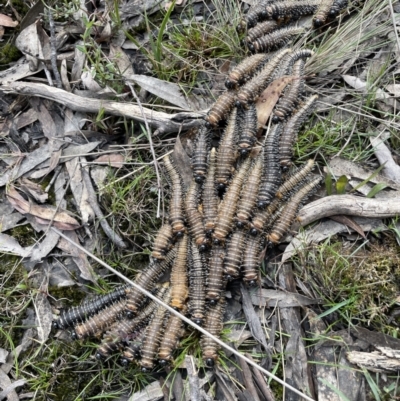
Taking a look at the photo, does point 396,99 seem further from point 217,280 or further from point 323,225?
point 217,280

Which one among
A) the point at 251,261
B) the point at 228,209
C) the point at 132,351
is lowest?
the point at 132,351

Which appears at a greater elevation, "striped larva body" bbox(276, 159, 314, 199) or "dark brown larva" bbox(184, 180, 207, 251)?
"striped larva body" bbox(276, 159, 314, 199)

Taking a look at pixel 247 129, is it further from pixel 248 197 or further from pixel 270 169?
pixel 248 197

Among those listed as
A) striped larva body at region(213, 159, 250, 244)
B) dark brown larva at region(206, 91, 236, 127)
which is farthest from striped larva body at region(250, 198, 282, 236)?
dark brown larva at region(206, 91, 236, 127)

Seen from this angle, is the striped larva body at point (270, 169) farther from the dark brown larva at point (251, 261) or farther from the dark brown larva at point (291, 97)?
the dark brown larva at point (251, 261)

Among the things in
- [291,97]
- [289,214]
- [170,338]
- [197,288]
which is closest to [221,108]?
[291,97]

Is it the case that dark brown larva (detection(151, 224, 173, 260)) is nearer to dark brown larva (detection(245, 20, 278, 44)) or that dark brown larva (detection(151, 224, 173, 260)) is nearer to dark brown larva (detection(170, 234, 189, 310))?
dark brown larva (detection(170, 234, 189, 310))

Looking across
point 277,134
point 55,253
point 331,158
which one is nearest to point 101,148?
point 55,253

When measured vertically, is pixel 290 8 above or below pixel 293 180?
above
